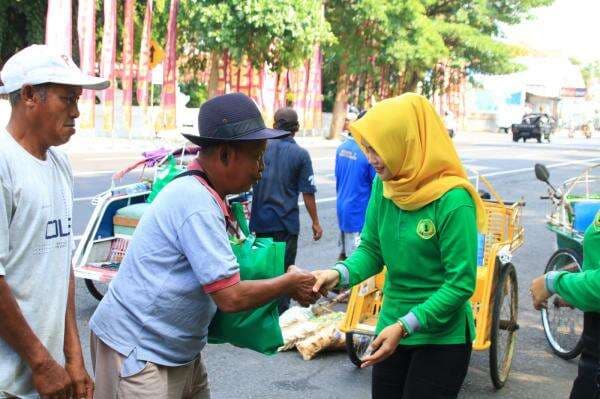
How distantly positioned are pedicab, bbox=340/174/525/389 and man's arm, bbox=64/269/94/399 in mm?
2502

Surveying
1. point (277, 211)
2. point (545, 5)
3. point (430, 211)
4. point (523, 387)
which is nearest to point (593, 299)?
point (430, 211)

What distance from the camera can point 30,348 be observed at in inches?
88.0

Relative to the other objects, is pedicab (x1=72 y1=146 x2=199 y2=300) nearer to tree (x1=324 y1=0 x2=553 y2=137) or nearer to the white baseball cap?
the white baseball cap

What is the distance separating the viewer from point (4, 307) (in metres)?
2.17

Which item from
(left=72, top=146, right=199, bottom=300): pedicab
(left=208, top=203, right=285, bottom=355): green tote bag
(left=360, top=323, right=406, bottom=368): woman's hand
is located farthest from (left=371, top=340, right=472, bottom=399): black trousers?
(left=72, top=146, right=199, bottom=300): pedicab

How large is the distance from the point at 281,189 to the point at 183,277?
3.93 metres

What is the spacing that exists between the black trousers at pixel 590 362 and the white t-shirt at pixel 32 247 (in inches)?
84.5

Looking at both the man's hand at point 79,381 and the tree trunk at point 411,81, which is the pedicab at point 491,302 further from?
the tree trunk at point 411,81

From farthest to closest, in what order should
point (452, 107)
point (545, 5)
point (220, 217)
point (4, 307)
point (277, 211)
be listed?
point (452, 107), point (545, 5), point (277, 211), point (220, 217), point (4, 307)

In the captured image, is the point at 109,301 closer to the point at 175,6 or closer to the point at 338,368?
the point at 338,368

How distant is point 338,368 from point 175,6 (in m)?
22.4

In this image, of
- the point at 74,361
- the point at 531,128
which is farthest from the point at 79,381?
the point at 531,128

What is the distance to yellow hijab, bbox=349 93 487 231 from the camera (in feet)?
9.58

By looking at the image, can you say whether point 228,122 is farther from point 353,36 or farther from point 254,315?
point 353,36
